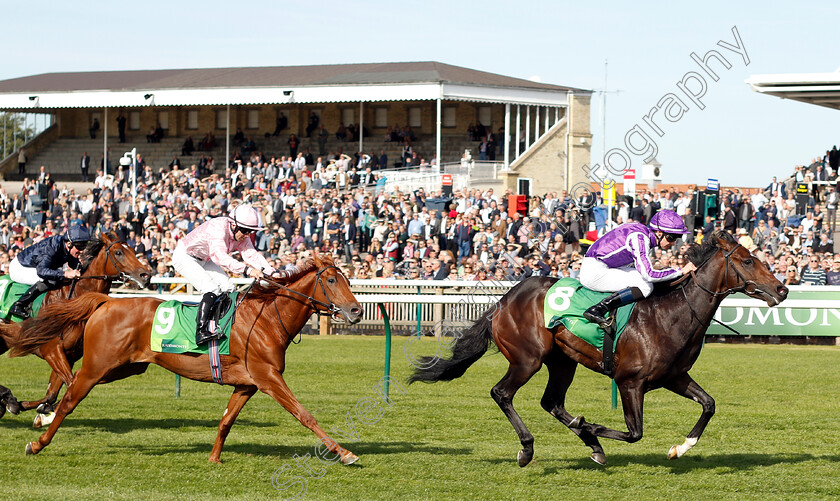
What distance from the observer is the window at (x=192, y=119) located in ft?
126

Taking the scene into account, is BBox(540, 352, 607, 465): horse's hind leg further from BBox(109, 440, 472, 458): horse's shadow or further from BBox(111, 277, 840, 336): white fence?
BBox(111, 277, 840, 336): white fence

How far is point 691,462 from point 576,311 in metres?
1.30

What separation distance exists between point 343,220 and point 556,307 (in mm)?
14623

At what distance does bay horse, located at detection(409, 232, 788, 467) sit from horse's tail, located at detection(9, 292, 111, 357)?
2.89m

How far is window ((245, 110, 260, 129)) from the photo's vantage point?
37.3 meters

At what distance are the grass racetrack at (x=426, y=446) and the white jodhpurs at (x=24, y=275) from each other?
1173 millimetres

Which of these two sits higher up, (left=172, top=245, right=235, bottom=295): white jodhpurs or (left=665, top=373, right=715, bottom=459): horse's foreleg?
(left=172, top=245, right=235, bottom=295): white jodhpurs

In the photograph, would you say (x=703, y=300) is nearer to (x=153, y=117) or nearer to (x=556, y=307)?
(x=556, y=307)

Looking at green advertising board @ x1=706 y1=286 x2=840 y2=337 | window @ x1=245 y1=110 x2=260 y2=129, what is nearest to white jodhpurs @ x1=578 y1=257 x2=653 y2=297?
green advertising board @ x1=706 y1=286 x2=840 y2=337

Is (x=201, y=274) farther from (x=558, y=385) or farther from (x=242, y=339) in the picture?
(x=558, y=385)

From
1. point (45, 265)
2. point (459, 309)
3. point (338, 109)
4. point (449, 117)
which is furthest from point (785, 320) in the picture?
point (338, 109)

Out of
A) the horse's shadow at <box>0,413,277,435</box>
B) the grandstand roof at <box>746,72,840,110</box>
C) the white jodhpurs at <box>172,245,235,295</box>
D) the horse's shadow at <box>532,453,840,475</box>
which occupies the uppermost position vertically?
the grandstand roof at <box>746,72,840,110</box>

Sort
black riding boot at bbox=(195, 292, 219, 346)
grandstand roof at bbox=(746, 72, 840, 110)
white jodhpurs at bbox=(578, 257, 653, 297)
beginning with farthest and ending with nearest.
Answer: grandstand roof at bbox=(746, 72, 840, 110) < black riding boot at bbox=(195, 292, 219, 346) < white jodhpurs at bbox=(578, 257, 653, 297)

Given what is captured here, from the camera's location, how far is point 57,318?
7.48 metres
